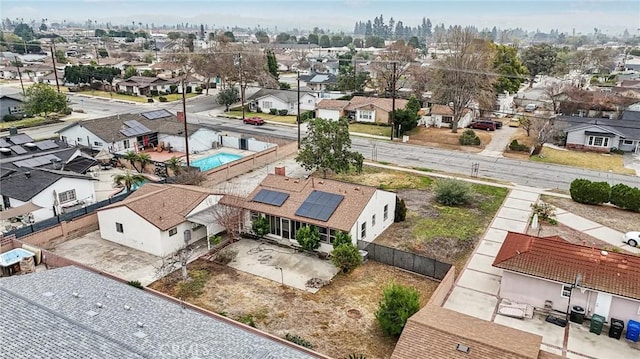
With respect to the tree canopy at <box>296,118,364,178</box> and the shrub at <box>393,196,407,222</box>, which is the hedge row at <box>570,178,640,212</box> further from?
the tree canopy at <box>296,118,364,178</box>

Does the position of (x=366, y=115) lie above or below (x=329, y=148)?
below

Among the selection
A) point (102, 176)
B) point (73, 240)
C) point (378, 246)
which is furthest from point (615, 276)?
point (102, 176)

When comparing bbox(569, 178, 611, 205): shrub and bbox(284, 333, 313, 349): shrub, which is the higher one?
bbox(569, 178, 611, 205): shrub

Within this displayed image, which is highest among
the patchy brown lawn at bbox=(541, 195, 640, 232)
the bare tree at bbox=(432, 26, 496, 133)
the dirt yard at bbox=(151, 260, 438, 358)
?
the bare tree at bbox=(432, 26, 496, 133)

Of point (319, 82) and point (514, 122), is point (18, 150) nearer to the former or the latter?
point (514, 122)

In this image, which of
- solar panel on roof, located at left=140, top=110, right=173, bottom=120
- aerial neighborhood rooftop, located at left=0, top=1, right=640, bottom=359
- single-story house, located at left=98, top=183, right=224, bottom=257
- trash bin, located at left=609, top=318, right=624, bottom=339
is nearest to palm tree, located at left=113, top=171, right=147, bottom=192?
aerial neighborhood rooftop, located at left=0, top=1, right=640, bottom=359

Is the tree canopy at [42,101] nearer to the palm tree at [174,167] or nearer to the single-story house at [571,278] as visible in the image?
the palm tree at [174,167]

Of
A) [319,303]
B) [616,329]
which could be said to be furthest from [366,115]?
[616,329]
